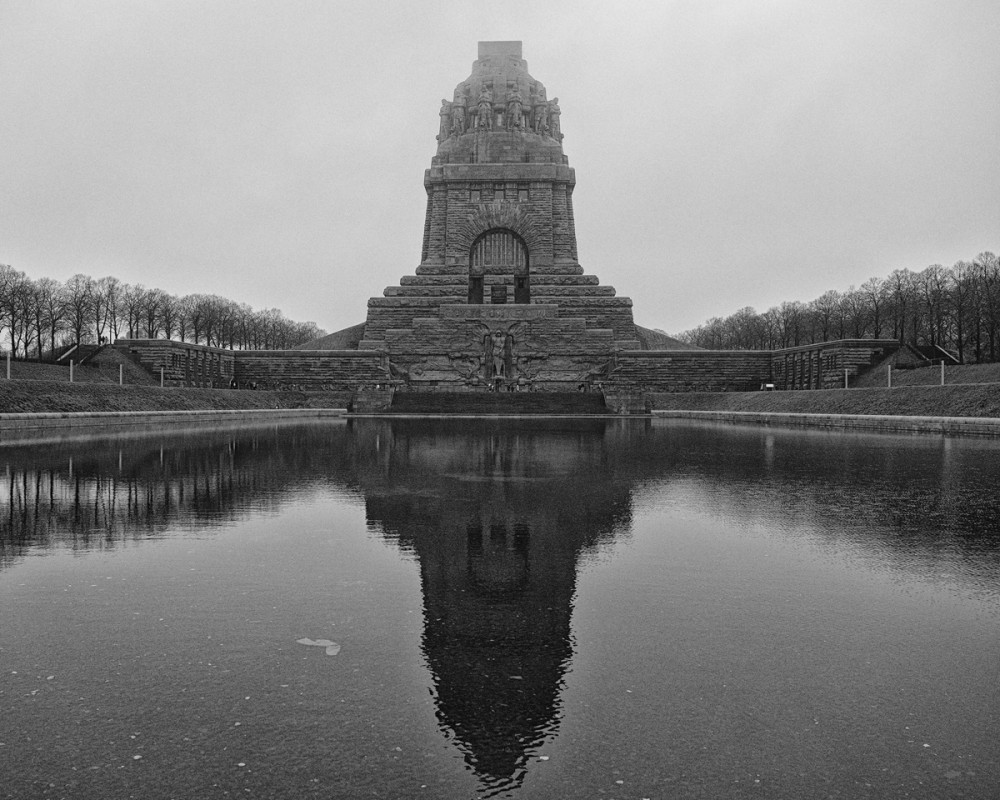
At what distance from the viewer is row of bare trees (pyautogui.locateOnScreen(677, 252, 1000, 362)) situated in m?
46.2

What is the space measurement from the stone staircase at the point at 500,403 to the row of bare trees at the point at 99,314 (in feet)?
85.7

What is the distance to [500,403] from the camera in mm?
36500

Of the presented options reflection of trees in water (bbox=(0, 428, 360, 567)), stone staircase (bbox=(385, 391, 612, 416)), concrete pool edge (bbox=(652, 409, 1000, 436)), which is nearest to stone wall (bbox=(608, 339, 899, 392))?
stone staircase (bbox=(385, 391, 612, 416))

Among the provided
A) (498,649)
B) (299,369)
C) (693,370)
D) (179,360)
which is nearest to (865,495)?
(498,649)

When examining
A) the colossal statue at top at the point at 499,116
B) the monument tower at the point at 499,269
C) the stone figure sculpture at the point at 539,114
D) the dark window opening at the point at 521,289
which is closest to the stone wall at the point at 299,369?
the monument tower at the point at 499,269

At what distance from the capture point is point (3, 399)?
2230 centimetres

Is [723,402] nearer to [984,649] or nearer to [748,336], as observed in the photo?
[984,649]

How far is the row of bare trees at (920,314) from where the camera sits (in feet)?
152

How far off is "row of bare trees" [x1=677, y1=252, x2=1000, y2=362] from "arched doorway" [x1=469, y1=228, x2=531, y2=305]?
26.1 meters

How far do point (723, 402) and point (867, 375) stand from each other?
921cm

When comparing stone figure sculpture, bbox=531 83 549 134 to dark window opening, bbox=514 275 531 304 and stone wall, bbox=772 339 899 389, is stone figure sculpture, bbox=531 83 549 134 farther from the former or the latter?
stone wall, bbox=772 339 899 389

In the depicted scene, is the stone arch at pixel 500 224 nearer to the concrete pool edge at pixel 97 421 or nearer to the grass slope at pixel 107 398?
the grass slope at pixel 107 398

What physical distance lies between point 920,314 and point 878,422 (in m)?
35.6

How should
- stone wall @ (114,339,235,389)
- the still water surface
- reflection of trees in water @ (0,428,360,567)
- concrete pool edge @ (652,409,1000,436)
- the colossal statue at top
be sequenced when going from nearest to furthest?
the still water surface < reflection of trees in water @ (0,428,360,567) < concrete pool edge @ (652,409,1000,436) < stone wall @ (114,339,235,389) < the colossal statue at top
